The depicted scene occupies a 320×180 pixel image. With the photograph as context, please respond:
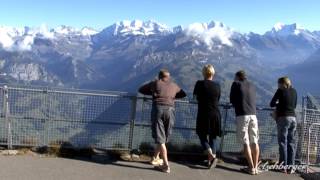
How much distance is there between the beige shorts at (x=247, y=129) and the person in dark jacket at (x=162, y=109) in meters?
1.36

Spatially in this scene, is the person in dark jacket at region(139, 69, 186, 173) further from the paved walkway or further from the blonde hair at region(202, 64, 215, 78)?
the blonde hair at region(202, 64, 215, 78)

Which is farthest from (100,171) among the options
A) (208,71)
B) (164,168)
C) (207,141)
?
(208,71)

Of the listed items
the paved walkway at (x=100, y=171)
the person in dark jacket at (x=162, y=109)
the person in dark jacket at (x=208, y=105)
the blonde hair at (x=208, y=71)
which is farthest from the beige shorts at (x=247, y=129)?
the person in dark jacket at (x=162, y=109)

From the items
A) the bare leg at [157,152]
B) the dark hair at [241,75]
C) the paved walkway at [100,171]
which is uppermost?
the dark hair at [241,75]

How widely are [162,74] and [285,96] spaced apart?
8.49 feet

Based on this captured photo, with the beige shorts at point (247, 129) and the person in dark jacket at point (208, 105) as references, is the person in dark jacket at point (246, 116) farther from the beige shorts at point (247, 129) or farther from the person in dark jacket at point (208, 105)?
the person in dark jacket at point (208, 105)

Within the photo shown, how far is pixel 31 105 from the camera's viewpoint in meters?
12.5

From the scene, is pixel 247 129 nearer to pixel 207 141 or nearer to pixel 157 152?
pixel 207 141

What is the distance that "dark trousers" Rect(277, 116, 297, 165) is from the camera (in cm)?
1136

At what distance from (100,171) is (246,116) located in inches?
120

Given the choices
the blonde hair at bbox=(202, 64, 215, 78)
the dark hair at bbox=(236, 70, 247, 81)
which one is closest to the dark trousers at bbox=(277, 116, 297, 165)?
the dark hair at bbox=(236, 70, 247, 81)

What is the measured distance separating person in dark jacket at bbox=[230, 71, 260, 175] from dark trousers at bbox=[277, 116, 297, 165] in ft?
2.30

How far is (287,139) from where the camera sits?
37.9 feet

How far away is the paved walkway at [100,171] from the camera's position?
975 centimetres
